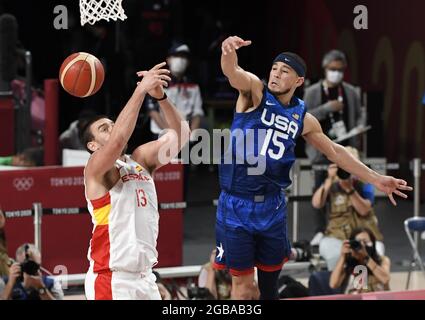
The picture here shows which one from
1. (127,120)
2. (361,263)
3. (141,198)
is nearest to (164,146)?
(141,198)

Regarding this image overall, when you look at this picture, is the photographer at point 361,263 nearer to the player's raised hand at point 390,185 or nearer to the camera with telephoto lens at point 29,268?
the player's raised hand at point 390,185

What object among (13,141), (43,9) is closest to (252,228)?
(13,141)

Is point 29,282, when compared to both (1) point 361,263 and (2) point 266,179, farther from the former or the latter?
(1) point 361,263

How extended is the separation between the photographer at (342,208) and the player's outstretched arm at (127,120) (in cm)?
432

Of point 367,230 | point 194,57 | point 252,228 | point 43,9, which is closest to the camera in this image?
point 252,228

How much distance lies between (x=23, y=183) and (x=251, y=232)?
3086 millimetres

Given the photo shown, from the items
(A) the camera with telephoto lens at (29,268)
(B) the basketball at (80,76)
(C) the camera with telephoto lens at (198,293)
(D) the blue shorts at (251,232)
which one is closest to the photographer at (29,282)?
(A) the camera with telephoto lens at (29,268)

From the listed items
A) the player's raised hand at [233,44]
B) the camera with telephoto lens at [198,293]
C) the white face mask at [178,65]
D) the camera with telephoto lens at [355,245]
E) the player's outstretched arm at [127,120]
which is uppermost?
the player's raised hand at [233,44]

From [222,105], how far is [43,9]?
11.0 feet

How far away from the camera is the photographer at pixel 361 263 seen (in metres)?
9.49

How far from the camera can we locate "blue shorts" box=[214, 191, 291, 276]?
7.54 m

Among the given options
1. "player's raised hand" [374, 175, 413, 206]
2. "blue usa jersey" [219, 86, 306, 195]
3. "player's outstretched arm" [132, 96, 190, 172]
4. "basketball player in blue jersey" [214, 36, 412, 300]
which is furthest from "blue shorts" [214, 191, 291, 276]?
"player's outstretched arm" [132, 96, 190, 172]

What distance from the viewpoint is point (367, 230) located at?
9727 millimetres
